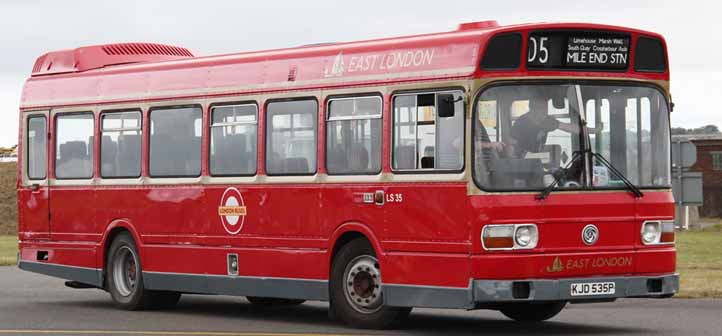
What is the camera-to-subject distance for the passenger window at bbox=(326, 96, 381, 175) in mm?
16500

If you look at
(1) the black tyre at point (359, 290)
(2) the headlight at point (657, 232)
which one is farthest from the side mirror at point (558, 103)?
(1) the black tyre at point (359, 290)

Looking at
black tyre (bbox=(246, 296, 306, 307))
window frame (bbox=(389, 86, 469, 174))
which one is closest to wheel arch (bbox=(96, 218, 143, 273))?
black tyre (bbox=(246, 296, 306, 307))

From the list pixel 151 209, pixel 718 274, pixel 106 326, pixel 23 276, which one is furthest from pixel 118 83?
pixel 718 274

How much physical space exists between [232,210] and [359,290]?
8.26 feet

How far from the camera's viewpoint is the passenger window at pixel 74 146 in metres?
21.2

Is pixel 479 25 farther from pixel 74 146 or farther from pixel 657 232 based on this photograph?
pixel 74 146

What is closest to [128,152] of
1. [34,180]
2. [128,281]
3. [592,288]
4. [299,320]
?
[128,281]

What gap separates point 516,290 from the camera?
15102mm

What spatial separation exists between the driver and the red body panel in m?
0.31

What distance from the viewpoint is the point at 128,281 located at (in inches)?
810

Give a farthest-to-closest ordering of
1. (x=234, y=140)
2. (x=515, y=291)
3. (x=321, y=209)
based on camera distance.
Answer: (x=234, y=140) < (x=321, y=209) < (x=515, y=291)

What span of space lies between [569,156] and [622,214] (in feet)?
2.52

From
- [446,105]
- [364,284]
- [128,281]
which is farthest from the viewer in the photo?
[128,281]

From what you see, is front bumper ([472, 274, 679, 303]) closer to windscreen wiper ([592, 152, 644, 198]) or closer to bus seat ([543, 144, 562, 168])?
windscreen wiper ([592, 152, 644, 198])
